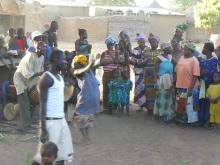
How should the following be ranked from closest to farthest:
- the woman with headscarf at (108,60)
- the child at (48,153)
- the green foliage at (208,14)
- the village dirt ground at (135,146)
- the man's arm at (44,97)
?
the child at (48,153) → the man's arm at (44,97) → the village dirt ground at (135,146) → the woman with headscarf at (108,60) → the green foliage at (208,14)

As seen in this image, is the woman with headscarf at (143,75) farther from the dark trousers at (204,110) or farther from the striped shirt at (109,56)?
the dark trousers at (204,110)

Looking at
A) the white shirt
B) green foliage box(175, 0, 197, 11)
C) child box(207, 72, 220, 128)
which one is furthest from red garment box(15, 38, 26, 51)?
green foliage box(175, 0, 197, 11)

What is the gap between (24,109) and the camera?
8898mm

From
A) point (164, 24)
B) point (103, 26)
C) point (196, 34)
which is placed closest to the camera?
point (103, 26)

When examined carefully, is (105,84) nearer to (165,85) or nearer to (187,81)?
(165,85)

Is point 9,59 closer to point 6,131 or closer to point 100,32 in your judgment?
point 6,131

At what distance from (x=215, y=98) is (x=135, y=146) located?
1.81 m

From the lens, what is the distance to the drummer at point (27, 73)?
28.4 ft

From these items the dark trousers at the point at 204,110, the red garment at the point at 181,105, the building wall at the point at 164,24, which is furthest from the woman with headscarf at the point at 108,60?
the building wall at the point at 164,24

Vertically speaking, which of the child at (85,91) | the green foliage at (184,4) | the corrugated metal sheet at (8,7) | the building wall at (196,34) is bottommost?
the child at (85,91)

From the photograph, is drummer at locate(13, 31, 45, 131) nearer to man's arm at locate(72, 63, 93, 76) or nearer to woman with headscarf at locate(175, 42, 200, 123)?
man's arm at locate(72, 63, 93, 76)

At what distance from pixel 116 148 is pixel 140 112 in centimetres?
301

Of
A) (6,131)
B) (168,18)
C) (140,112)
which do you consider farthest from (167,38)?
(6,131)

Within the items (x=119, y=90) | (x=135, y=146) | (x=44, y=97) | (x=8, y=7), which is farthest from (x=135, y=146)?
(x=8, y=7)
